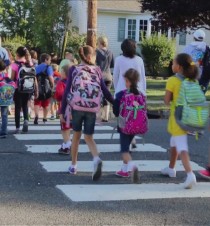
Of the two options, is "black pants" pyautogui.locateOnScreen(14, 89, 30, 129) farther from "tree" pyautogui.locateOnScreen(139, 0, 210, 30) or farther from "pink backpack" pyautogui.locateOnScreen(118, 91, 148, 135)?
"tree" pyautogui.locateOnScreen(139, 0, 210, 30)

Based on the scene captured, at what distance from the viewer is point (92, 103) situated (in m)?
7.27

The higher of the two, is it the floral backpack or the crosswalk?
the floral backpack

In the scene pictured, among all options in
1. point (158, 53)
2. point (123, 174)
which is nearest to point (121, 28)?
point (158, 53)

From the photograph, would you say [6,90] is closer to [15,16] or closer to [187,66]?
[187,66]

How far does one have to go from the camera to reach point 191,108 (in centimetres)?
Answer: 691

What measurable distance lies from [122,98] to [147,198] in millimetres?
1470

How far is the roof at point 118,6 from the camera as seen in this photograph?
39.2 meters

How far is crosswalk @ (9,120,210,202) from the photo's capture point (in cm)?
670

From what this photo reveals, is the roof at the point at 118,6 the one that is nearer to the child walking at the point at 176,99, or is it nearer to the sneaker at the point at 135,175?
the child walking at the point at 176,99

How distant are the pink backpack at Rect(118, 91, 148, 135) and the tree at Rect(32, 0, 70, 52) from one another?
1084 inches

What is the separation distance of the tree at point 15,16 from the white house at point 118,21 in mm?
19370

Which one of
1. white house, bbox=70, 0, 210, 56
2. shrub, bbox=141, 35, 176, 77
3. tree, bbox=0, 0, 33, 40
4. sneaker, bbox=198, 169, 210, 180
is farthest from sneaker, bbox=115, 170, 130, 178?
tree, bbox=0, 0, 33, 40

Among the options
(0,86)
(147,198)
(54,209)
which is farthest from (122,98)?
(0,86)

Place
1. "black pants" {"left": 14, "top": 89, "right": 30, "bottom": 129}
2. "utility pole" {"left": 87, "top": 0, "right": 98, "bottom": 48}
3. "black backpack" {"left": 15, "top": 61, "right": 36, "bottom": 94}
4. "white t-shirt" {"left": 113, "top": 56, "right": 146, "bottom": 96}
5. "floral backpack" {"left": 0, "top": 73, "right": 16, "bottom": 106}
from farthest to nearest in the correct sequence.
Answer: "utility pole" {"left": 87, "top": 0, "right": 98, "bottom": 48} < "black pants" {"left": 14, "top": 89, "right": 30, "bottom": 129} < "black backpack" {"left": 15, "top": 61, "right": 36, "bottom": 94} < "floral backpack" {"left": 0, "top": 73, "right": 16, "bottom": 106} < "white t-shirt" {"left": 113, "top": 56, "right": 146, "bottom": 96}
